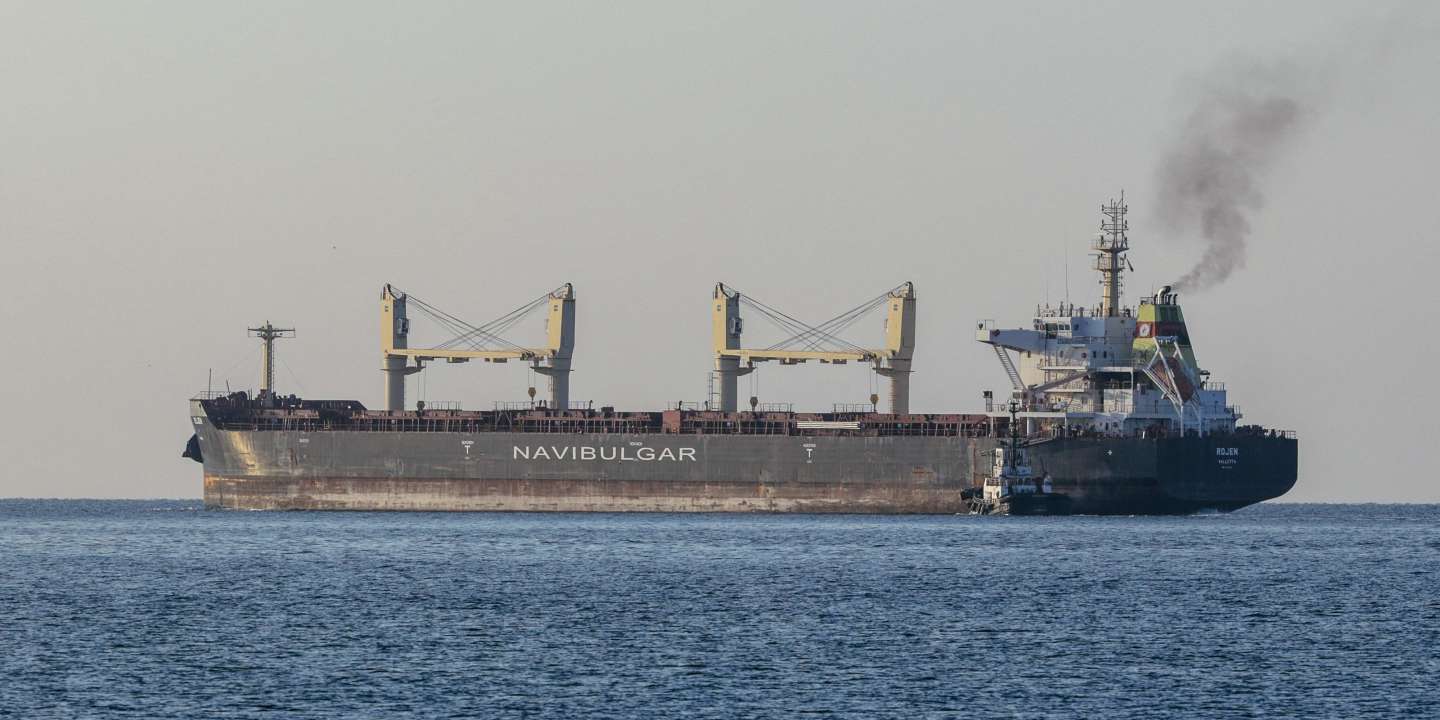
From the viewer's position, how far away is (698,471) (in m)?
92.6

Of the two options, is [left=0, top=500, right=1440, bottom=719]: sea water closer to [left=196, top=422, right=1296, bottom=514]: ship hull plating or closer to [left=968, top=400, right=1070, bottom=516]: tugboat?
[left=196, top=422, right=1296, bottom=514]: ship hull plating

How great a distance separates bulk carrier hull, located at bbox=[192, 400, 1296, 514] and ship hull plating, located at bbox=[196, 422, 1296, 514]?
5 cm

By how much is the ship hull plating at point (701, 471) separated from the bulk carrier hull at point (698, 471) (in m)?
0.05

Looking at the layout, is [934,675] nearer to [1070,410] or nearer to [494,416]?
[1070,410]

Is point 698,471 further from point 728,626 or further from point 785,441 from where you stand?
point 728,626

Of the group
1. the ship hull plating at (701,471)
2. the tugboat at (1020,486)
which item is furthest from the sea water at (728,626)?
the tugboat at (1020,486)

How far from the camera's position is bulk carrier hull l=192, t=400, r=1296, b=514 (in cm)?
8456

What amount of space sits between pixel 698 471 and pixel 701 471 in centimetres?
12

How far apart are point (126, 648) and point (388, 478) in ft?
173

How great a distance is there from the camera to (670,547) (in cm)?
7206

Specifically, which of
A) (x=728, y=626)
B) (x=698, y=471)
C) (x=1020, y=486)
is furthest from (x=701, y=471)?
(x=728, y=626)

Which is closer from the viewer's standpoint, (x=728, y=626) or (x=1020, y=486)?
(x=728, y=626)

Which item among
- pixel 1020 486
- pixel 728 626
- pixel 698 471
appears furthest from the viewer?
pixel 698 471

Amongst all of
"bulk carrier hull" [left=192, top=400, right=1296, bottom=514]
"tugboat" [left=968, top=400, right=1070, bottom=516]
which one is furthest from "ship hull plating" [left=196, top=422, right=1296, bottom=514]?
"tugboat" [left=968, top=400, right=1070, bottom=516]
